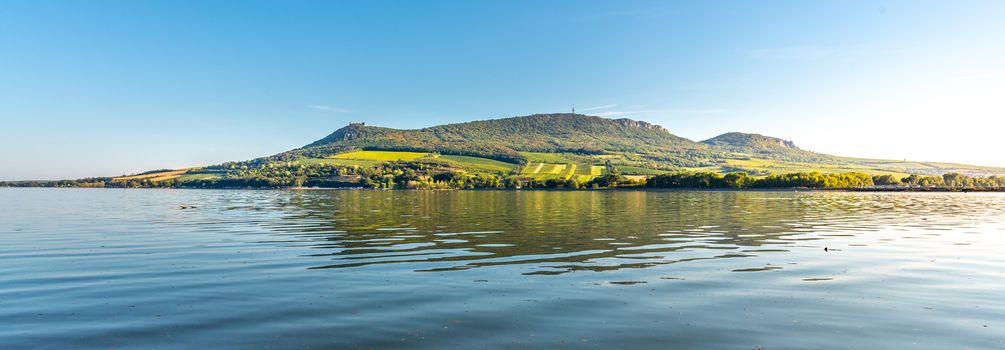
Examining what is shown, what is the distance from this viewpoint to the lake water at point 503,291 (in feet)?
40.7

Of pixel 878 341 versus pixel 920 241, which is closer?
pixel 878 341

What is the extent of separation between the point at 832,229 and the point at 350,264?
34.5 m

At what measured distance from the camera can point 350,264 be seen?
23188 mm

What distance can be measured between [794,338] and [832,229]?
33032 mm

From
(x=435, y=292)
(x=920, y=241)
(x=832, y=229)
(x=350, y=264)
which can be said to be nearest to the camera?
(x=435, y=292)

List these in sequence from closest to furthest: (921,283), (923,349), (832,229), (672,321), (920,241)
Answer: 1. (923,349)
2. (672,321)
3. (921,283)
4. (920,241)
5. (832,229)

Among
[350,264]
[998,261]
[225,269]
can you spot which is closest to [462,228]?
[350,264]

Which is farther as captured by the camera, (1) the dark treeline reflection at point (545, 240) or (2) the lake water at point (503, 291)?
(1) the dark treeline reflection at point (545, 240)

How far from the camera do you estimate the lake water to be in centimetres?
1241

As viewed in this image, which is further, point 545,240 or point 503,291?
point 545,240

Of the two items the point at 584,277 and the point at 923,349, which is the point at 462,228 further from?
the point at 923,349

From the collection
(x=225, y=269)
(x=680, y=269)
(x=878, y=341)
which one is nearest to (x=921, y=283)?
(x=680, y=269)

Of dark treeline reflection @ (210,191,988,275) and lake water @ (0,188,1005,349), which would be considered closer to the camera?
lake water @ (0,188,1005,349)

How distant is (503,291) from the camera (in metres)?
17.4
